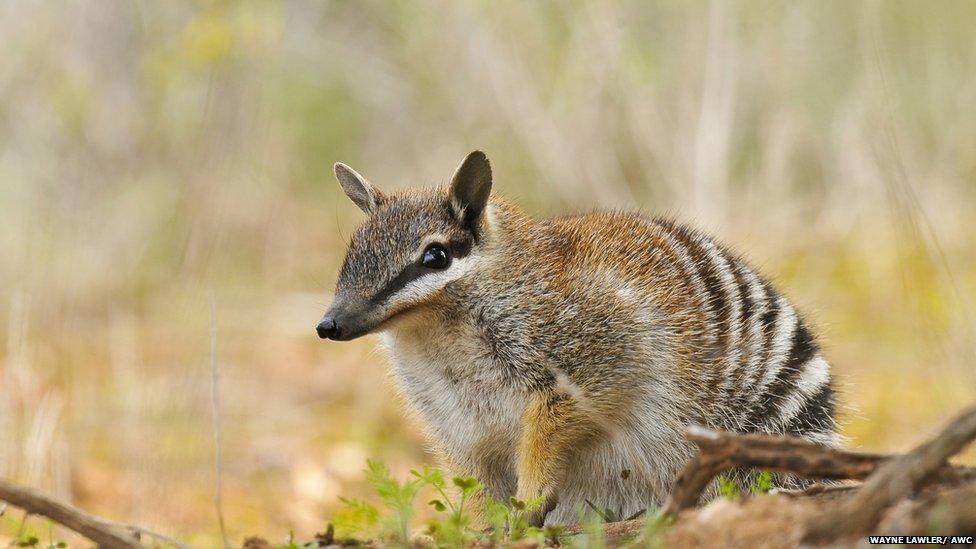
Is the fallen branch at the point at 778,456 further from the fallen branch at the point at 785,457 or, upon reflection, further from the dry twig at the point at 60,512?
the dry twig at the point at 60,512

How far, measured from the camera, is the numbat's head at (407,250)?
3.91m

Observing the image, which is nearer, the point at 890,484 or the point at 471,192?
the point at 890,484

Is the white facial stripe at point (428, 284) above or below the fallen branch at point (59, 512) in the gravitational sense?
above

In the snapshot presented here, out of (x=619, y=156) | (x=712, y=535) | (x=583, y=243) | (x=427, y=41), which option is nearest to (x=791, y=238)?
(x=619, y=156)

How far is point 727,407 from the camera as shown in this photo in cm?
421

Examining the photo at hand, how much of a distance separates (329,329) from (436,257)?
1.81ft

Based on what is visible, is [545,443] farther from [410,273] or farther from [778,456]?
[778,456]

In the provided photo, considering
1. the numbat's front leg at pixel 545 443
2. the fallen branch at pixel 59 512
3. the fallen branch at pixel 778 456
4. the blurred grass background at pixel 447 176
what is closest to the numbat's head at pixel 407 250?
the numbat's front leg at pixel 545 443

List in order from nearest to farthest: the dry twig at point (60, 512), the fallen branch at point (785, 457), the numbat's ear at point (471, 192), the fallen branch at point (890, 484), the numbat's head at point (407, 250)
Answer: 1. the fallen branch at point (890, 484)
2. the fallen branch at point (785, 457)
3. the dry twig at point (60, 512)
4. the numbat's head at point (407, 250)
5. the numbat's ear at point (471, 192)

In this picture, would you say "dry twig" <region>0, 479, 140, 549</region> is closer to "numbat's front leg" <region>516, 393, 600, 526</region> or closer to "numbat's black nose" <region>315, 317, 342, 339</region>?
"numbat's black nose" <region>315, 317, 342, 339</region>

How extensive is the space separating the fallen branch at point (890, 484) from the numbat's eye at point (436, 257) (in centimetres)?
204

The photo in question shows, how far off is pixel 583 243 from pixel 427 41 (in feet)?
20.8

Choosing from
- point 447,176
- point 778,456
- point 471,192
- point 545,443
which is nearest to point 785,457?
point 778,456

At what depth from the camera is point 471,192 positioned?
4.30 m
